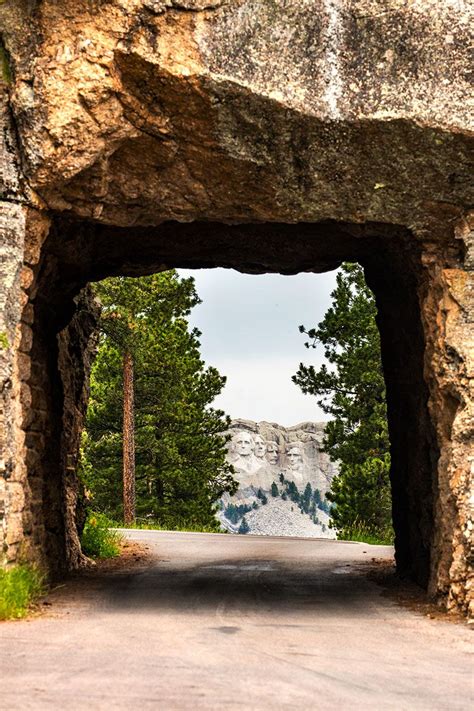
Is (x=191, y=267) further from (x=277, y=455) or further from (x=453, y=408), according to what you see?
(x=277, y=455)

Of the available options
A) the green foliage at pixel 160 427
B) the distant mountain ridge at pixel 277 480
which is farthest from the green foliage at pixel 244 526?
the green foliage at pixel 160 427

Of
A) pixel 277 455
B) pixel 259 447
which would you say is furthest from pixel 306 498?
pixel 259 447

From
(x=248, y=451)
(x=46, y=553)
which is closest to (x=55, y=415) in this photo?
(x=46, y=553)

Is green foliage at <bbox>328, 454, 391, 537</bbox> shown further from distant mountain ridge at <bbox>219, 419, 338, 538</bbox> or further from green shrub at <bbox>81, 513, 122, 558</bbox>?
distant mountain ridge at <bbox>219, 419, 338, 538</bbox>

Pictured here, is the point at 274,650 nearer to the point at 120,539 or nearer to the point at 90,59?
the point at 90,59

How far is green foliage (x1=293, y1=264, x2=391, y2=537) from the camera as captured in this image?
31.7 meters

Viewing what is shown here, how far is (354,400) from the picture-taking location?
3422 centimetres

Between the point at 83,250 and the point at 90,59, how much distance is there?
3382 mm

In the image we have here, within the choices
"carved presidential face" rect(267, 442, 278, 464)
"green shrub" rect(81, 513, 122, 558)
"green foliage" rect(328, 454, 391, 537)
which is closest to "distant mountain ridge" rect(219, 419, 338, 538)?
"carved presidential face" rect(267, 442, 278, 464)

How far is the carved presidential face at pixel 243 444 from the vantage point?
391 feet

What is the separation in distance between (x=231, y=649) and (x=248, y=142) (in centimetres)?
518

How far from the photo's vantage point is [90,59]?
9.30m

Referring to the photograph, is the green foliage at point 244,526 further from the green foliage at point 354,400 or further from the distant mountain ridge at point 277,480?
the green foliage at point 354,400

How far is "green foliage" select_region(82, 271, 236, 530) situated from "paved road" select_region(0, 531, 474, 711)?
23524 mm
